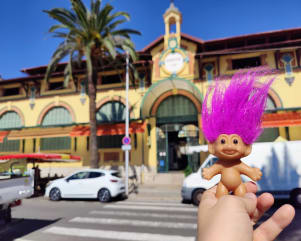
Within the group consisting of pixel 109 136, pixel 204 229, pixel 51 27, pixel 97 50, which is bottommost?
pixel 204 229

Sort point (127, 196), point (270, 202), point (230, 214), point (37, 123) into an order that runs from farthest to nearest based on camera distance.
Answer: point (37, 123), point (127, 196), point (270, 202), point (230, 214)

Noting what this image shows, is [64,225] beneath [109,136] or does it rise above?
beneath

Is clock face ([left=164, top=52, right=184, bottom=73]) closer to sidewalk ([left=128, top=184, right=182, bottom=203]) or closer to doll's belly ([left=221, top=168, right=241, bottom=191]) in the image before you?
sidewalk ([left=128, top=184, right=182, bottom=203])

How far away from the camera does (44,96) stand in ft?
64.2

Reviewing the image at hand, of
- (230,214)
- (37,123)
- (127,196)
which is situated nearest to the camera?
(230,214)

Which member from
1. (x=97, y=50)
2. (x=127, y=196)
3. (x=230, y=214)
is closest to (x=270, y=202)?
(x=230, y=214)

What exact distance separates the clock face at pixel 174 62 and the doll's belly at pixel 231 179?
15.3 metres

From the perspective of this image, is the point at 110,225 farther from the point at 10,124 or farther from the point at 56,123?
the point at 10,124

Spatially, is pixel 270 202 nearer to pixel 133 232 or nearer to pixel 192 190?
pixel 133 232

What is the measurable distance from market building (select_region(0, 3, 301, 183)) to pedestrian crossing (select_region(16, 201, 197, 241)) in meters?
7.64

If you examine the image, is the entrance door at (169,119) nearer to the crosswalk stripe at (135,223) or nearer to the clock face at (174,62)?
the clock face at (174,62)

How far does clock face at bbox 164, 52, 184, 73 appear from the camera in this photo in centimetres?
1661

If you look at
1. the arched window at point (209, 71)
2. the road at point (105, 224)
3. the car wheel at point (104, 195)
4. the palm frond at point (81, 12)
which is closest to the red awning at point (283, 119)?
the arched window at point (209, 71)

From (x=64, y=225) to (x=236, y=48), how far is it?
48.4ft
